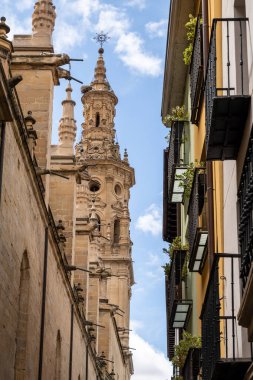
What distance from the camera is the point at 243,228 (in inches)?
371

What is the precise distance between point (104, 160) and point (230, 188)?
58999 millimetres

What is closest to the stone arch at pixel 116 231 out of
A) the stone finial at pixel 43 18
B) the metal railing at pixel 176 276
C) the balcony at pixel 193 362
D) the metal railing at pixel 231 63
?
the stone finial at pixel 43 18

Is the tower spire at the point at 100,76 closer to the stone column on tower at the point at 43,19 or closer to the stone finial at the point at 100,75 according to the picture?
the stone finial at the point at 100,75

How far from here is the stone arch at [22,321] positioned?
1761 centimetres

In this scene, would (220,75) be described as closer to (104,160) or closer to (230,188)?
(230,188)

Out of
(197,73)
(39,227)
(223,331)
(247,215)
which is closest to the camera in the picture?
(247,215)

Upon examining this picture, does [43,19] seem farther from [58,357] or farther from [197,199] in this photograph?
[197,199]

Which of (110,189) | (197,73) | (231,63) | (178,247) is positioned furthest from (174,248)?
(110,189)

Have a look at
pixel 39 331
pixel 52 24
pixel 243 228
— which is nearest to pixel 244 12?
pixel 243 228

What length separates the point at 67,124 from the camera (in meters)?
30.2

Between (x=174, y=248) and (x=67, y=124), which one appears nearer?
(x=174, y=248)

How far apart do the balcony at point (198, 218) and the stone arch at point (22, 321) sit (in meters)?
3.57

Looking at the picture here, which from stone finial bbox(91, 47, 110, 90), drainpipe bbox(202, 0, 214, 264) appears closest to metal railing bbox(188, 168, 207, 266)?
drainpipe bbox(202, 0, 214, 264)

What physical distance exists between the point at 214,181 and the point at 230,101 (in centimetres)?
411
